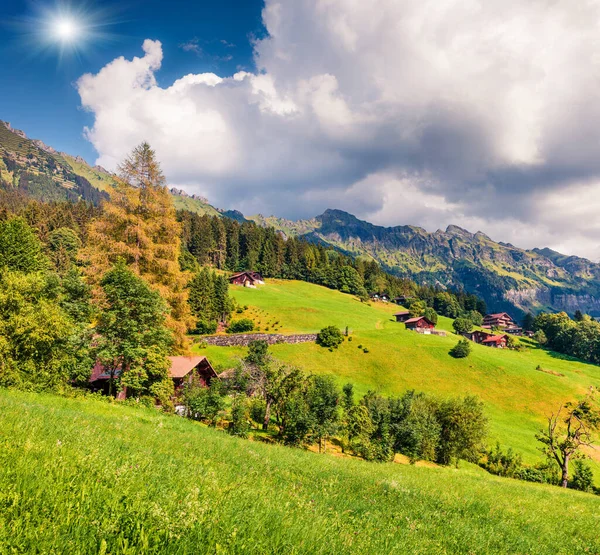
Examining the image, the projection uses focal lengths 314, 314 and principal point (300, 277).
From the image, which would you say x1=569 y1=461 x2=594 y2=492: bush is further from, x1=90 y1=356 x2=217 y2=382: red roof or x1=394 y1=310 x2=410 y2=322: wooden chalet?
x1=394 y1=310 x2=410 y2=322: wooden chalet

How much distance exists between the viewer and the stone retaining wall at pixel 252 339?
72.0m

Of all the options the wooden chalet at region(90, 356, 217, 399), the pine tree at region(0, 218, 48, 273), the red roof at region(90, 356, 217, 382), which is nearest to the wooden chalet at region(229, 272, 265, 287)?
the pine tree at region(0, 218, 48, 273)

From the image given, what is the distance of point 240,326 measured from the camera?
79812 mm

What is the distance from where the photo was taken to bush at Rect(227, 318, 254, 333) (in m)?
79.3

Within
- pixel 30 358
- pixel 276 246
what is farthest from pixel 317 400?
pixel 276 246

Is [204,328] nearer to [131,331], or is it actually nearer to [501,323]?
[131,331]

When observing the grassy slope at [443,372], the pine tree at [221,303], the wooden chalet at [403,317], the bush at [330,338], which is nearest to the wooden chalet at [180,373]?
the grassy slope at [443,372]

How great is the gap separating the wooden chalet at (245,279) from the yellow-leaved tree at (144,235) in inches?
3872

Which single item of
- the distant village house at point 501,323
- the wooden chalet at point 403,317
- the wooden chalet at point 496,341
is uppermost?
the distant village house at point 501,323

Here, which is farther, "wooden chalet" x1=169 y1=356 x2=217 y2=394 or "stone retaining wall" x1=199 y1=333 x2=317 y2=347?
"stone retaining wall" x1=199 y1=333 x2=317 y2=347

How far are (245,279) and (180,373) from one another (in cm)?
9281

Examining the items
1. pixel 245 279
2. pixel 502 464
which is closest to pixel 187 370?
pixel 502 464

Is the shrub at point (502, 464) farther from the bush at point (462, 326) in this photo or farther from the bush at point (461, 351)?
the bush at point (462, 326)

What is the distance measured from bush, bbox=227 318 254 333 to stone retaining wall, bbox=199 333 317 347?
509 centimetres
